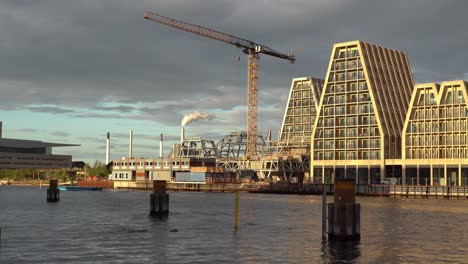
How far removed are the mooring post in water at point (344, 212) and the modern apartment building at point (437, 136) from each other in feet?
466

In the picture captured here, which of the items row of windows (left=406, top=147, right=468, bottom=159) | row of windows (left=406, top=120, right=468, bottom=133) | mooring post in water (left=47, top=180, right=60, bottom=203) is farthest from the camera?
row of windows (left=406, top=120, right=468, bottom=133)

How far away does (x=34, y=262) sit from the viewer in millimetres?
40969

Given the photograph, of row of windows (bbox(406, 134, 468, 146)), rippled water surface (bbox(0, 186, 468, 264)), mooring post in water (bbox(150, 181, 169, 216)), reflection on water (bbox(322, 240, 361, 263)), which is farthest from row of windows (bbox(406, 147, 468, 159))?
reflection on water (bbox(322, 240, 361, 263))

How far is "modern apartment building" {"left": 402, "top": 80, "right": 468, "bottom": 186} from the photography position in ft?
600

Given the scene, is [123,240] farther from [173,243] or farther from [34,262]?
[34,262]

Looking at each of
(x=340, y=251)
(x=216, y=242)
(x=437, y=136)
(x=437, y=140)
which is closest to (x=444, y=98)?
(x=437, y=136)

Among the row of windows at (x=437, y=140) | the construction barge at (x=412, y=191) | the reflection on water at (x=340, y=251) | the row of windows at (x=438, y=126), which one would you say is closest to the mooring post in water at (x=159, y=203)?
the reflection on water at (x=340, y=251)

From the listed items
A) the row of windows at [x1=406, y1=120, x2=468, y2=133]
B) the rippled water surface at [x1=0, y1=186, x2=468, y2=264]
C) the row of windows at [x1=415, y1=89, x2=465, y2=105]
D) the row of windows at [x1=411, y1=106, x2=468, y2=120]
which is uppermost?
the row of windows at [x1=415, y1=89, x2=465, y2=105]

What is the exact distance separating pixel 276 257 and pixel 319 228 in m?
24.3

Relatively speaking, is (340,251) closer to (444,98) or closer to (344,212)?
(344,212)

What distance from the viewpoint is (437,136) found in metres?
190

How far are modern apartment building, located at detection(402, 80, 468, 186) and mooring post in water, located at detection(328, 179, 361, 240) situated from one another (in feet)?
466

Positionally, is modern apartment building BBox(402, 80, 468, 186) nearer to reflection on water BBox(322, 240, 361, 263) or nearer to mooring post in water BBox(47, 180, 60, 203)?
mooring post in water BBox(47, 180, 60, 203)

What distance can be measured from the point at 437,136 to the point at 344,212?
150 m
